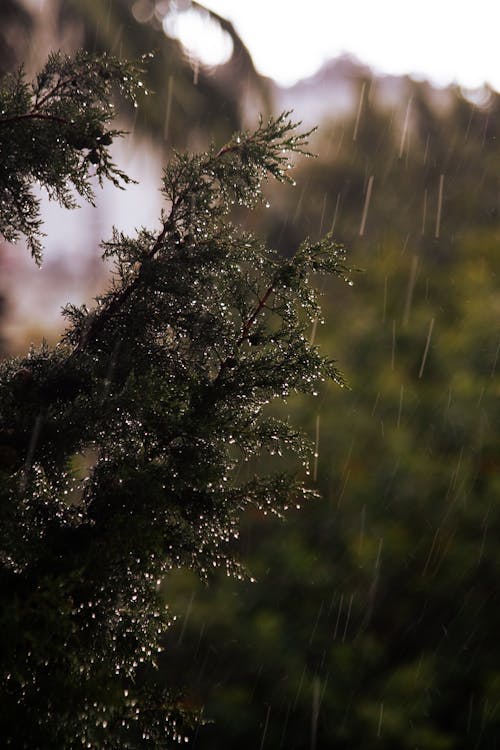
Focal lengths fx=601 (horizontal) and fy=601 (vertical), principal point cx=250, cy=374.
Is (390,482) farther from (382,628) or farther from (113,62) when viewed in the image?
(113,62)

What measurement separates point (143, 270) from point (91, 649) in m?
1.04

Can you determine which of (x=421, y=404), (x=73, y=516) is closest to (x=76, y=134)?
(x=73, y=516)

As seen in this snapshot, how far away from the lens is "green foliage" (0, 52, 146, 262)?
1613mm

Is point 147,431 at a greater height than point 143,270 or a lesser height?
lesser

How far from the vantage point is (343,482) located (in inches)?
198

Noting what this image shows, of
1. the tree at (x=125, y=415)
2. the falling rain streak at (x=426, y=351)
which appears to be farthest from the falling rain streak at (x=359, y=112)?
the tree at (x=125, y=415)

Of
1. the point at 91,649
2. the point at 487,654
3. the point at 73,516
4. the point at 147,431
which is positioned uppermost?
the point at 487,654

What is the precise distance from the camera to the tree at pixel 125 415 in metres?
1.42

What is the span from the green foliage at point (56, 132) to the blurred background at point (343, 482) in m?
1.45

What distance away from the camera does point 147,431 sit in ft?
5.49

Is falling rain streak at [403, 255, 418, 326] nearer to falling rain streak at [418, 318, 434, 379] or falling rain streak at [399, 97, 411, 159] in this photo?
falling rain streak at [418, 318, 434, 379]

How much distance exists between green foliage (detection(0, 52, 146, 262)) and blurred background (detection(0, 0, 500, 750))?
1.45 m

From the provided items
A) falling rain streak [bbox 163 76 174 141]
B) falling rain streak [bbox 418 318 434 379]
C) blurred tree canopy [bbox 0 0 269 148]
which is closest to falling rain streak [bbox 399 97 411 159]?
falling rain streak [bbox 418 318 434 379]

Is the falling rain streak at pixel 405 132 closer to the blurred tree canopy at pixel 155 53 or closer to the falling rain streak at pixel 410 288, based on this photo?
the falling rain streak at pixel 410 288
